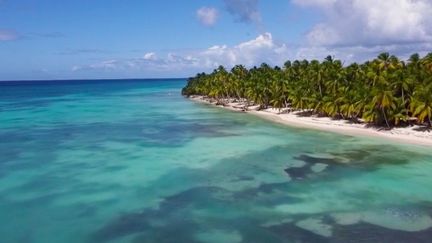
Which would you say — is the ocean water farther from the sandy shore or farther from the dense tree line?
the dense tree line

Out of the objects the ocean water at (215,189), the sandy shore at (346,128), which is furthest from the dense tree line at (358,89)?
the ocean water at (215,189)

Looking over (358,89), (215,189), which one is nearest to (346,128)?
(358,89)

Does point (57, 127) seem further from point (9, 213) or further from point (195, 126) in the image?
point (9, 213)

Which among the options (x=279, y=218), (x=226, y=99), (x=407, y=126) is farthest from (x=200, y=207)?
(x=226, y=99)

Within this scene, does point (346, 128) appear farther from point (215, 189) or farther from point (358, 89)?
point (215, 189)

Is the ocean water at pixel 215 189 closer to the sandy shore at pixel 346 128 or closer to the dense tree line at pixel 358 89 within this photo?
the sandy shore at pixel 346 128

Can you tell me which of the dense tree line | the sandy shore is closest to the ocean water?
the sandy shore

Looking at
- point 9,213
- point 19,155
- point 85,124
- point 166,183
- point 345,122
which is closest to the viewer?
point 9,213
